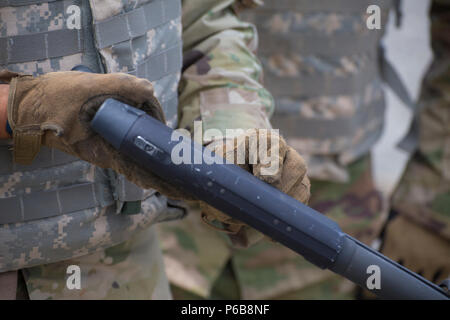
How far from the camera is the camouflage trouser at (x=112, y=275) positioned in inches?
48.8

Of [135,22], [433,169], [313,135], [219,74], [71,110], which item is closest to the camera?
[71,110]

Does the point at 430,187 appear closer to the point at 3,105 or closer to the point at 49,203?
the point at 49,203

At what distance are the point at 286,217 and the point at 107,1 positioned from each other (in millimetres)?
499

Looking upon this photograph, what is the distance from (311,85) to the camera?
2338mm

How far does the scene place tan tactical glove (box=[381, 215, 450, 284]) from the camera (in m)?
2.62

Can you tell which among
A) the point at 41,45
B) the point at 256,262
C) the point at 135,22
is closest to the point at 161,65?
the point at 135,22

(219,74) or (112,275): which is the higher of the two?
(219,74)

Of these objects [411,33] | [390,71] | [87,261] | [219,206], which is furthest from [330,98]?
[411,33]

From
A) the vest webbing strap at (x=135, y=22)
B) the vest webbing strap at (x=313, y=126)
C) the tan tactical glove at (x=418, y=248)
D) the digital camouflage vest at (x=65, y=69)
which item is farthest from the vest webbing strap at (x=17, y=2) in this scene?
the tan tactical glove at (x=418, y=248)

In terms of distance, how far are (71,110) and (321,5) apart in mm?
1516

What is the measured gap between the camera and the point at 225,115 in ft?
4.13

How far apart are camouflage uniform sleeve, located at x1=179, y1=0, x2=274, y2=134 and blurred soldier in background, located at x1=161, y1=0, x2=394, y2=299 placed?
92 cm

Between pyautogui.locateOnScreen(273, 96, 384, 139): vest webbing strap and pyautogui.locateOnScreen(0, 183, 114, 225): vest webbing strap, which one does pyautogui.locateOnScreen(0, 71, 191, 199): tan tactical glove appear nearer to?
pyautogui.locateOnScreen(0, 183, 114, 225): vest webbing strap

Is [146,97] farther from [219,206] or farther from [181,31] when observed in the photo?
[181,31]
